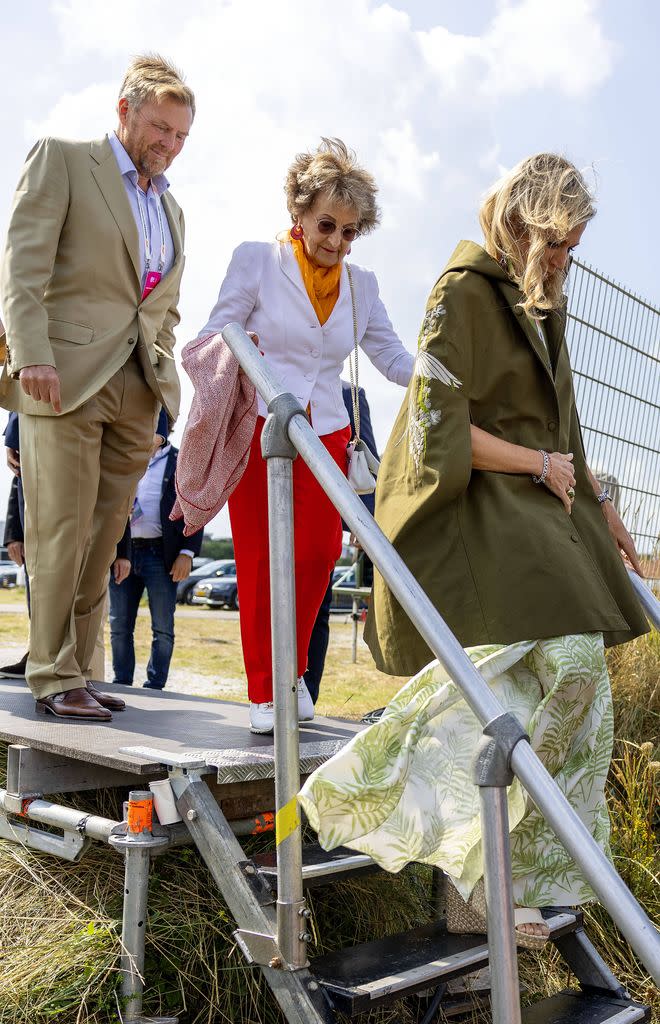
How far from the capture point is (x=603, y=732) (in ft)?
7.90

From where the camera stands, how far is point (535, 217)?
7.56 feet

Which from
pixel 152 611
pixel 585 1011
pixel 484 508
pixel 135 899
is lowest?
pixel 585 1011

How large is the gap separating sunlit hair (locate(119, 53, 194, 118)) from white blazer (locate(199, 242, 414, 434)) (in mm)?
543

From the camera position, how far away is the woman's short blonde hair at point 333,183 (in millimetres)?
3258

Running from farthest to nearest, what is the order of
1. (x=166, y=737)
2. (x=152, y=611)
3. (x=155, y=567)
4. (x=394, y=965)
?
1. (x=152, y=611)
2. (x=155, y=567)
3. (x=166, y=737)
4. (x=394, y=965)

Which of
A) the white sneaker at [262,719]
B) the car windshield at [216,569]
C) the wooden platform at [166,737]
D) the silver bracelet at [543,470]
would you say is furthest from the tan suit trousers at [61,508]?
the car windshield at [216,569]

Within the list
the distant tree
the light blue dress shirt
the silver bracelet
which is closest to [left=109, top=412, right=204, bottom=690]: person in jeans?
the light blue dress shirt

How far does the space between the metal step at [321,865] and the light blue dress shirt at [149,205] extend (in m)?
2.03

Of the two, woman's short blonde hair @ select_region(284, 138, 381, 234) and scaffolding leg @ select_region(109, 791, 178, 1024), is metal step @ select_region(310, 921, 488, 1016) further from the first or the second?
woman's short blonde hair @ select_region(284, 138, 381, 234)

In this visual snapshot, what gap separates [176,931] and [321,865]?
45 centimetres

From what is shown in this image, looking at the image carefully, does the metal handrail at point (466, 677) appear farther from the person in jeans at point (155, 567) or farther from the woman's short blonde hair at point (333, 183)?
the person in jeans at point (155, 567)

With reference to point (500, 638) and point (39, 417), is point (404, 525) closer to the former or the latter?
point (500, 638)

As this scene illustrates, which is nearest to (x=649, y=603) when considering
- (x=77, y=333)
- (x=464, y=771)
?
(x=464, y=771)

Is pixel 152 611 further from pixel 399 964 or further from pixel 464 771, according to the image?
pixel 464 771
